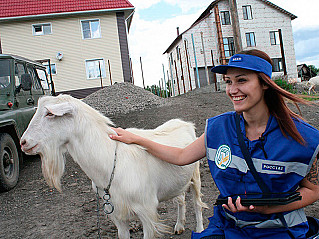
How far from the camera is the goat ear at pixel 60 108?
2311 millimetres

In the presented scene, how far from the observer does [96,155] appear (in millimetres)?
2543

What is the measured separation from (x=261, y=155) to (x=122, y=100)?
476 inches

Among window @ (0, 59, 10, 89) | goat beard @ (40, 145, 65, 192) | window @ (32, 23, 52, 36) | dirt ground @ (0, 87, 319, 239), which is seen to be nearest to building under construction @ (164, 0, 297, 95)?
window @ (32, 23, 52, 36)

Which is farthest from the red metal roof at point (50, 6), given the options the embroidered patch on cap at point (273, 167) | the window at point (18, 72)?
the embroidered patch on cap at point (273, 167)

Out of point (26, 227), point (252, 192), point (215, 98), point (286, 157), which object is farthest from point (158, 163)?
point (215, 98)

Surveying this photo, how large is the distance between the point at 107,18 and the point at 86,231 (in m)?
20.0

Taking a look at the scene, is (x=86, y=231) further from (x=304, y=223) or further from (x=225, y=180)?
(x=304, y=223)

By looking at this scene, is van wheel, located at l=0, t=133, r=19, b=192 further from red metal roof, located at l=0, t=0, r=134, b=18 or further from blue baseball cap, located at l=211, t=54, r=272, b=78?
red metal roof, located at l=0, t=0, r=134, b=18

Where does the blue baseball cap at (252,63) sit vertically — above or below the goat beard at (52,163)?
above

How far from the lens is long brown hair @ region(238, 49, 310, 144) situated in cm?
188

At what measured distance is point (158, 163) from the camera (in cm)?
288

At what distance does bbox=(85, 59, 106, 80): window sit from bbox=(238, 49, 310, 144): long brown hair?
20.2 m

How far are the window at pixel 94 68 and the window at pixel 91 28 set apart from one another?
1.91 m

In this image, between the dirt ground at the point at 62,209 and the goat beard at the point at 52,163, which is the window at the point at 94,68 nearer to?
the dirt ground at the point at 62,209
